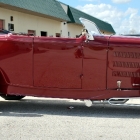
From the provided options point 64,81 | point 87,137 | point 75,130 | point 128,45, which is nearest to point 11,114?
point 64,81

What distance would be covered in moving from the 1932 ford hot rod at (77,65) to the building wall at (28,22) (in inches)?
410

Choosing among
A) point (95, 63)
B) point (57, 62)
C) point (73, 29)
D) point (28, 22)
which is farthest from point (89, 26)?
point (73, 29)

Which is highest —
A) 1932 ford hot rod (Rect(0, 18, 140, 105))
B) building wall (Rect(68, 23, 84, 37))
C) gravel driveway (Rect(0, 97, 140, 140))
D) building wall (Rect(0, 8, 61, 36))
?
building wall (Rect(68, 23, 84, 37))

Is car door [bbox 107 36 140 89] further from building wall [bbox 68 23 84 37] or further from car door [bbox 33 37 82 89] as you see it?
building wall [bbox 68 23 84 37]

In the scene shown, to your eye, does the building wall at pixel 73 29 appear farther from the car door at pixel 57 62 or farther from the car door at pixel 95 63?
the car door at pixel 95 63

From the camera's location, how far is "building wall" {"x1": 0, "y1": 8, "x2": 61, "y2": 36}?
16.2 meters

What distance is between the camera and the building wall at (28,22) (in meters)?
16.2

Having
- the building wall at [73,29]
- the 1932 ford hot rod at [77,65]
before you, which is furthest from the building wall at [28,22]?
the 1932 ford hot rod at [77,65]

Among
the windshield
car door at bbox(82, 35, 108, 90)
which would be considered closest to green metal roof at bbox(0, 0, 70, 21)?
the windshield

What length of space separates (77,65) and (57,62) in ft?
1.21

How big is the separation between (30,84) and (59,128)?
4.34ft

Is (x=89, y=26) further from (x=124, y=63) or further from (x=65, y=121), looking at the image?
(x=65, y=121)

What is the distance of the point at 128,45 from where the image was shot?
5562 mm

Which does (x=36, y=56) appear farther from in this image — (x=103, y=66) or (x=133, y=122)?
(x=133, y=122)
